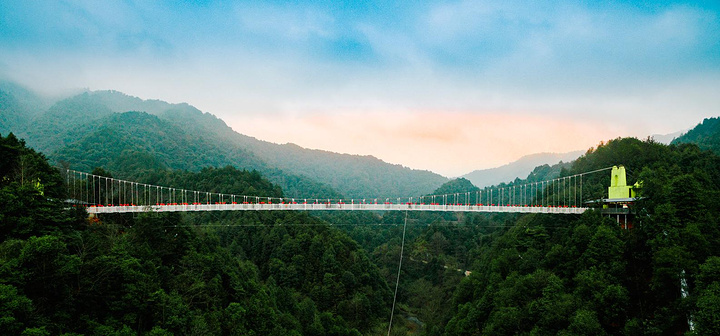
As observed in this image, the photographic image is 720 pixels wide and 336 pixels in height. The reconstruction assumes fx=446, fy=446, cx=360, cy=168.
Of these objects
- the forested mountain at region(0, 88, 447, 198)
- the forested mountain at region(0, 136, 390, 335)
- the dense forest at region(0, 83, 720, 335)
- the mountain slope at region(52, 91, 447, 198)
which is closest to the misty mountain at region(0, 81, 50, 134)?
the forested mountain at region(0, 88, 447, 198)

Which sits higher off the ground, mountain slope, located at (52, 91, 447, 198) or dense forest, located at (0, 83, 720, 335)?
mountain slope, located at (52, 91, 447, 198)

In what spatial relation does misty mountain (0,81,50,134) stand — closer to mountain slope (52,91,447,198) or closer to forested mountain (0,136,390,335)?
mountain slope (52,91,447,198)

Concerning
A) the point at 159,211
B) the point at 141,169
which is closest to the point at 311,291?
the point at 159,211

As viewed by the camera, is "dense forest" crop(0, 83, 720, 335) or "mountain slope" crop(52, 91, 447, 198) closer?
"dense forest" crop(0, 83, 720, 335)

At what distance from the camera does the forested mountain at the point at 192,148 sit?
72.2 m

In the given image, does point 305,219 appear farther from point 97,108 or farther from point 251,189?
point 97,108

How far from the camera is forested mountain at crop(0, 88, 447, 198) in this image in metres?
72.2

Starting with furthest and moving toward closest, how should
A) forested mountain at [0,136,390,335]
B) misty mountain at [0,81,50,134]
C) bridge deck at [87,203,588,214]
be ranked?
misty mountain at [0,81,50,134]
bridge deck at [87,203,588,214]
forested mountain at [0,136,390,335]

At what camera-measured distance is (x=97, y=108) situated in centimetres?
10869

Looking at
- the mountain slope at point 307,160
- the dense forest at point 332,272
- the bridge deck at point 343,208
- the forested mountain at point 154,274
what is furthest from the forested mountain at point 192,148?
the bridge deck at point 343,208

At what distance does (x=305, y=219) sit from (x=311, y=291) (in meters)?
8.80

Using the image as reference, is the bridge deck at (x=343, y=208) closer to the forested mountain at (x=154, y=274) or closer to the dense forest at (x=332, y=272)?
the dense forest at (x=332, y=272)

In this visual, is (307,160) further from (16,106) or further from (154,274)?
(154,274)

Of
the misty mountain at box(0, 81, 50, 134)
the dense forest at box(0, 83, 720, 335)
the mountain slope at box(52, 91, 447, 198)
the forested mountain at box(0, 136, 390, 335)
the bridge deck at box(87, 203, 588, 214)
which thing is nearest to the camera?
the forested mountain at box(0, 136, 390, 335)
